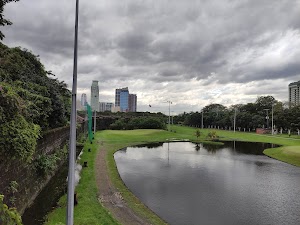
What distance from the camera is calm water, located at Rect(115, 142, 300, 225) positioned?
13.5 meters

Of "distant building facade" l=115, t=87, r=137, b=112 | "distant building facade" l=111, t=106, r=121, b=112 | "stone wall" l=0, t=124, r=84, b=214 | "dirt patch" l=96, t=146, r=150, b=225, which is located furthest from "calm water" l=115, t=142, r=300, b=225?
"distant building facade" l=115, t=87, r=137, b=112

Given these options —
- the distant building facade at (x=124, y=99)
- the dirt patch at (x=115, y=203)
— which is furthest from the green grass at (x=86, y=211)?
the distant building facade at (x=124, y=99)

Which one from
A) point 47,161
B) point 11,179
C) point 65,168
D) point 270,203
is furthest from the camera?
point 65,168

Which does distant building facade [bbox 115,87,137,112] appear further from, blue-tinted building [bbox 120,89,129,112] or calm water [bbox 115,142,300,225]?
calm water [bbox 115,142,300,225]

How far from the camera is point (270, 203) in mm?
15609

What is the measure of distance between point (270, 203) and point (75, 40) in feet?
47.1

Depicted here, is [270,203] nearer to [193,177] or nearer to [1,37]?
[193,177]

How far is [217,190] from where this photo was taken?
18078 mm

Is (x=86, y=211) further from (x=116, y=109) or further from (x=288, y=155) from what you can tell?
(x=116, y=109)

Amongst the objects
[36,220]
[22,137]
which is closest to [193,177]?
[36,220]

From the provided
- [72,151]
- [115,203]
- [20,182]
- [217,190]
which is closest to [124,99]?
[217,190]

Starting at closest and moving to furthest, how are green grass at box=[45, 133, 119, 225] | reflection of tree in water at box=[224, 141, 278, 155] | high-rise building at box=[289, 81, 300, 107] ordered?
green grass at box=[45, 133, 119, 225] < reflection of tree in water at box=[224, 141, 278, 155] < high-rise building at box=[289, 81, 300, 107]

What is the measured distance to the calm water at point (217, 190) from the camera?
13484 millimetres

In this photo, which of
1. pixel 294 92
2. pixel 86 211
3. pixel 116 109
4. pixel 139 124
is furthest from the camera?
pixel 116 109
